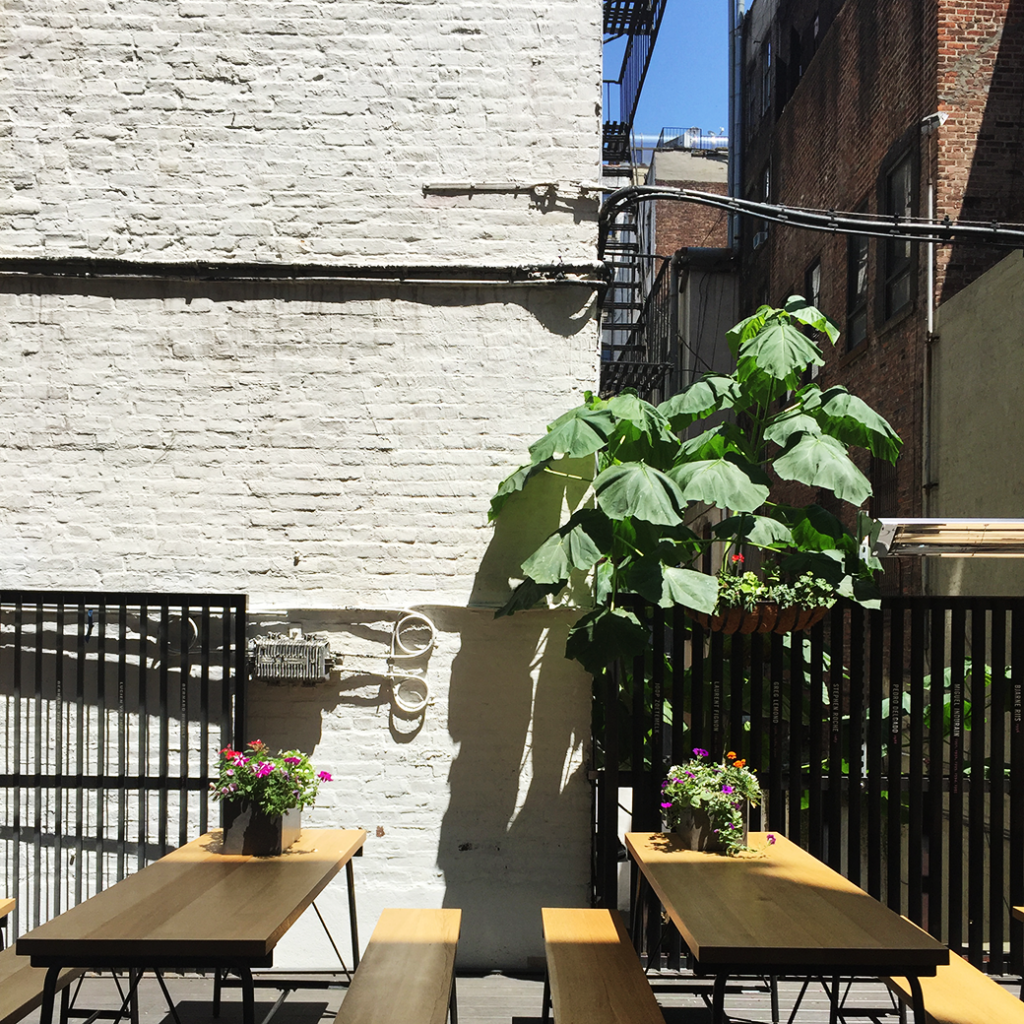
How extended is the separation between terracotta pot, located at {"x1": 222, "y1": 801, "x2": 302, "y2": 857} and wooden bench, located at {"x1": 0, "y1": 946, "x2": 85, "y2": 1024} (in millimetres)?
736

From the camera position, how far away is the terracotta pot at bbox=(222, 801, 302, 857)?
423cm

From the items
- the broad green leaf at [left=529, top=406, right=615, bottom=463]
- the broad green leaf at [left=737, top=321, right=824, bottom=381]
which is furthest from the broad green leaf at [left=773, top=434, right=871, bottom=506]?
the broad green leaf at [left=529, top=406, right=615, bottom=463]

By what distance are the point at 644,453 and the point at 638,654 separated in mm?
1064

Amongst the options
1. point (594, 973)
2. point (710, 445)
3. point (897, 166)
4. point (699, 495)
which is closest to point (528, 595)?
point (699, 495)

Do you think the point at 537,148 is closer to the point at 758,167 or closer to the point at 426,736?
the point at 426,736

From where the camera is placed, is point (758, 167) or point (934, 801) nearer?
point (934, 801)

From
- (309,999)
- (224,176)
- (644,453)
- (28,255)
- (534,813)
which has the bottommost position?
(309,999)

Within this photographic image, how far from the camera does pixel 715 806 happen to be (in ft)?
14.1

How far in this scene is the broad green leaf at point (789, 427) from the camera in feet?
16.6

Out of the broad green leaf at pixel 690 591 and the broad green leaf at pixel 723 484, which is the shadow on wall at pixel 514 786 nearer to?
the broad green leaf at pixel 690 591

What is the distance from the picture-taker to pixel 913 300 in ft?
33.3

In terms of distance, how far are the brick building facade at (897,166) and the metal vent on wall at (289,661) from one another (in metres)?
5.50

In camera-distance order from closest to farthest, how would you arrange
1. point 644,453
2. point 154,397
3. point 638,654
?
point 638,654
point 644,453
point 154,397

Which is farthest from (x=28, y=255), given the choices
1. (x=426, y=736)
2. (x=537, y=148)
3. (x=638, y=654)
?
(x=638, y=654)
